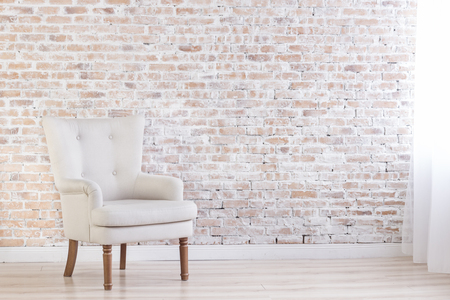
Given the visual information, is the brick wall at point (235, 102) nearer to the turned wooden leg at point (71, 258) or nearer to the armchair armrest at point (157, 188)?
the armchair armrest at point (157, 188)

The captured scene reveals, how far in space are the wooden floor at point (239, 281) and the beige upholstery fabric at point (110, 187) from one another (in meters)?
0.29

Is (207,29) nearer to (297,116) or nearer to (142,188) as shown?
(297,116)

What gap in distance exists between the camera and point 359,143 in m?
3.34

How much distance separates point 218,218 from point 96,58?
1434 mm

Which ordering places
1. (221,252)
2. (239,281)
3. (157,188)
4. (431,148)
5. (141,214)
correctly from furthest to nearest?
(221,252), (431,148), (157,188), (239,281), (141,214)

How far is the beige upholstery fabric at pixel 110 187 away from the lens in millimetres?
2453

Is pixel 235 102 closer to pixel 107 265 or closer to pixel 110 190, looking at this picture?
pixel 110 190

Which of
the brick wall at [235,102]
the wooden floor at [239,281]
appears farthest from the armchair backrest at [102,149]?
the wooden floor at [239,281]

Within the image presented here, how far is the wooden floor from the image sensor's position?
2422mm

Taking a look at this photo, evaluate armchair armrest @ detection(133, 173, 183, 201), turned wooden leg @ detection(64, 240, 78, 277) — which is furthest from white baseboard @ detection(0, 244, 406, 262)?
armchair armrest @ detection(133, 173, 183, 201)

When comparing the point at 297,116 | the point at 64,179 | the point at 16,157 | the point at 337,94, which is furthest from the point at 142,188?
the point at 337,94

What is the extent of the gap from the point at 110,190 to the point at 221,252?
0.91 metres

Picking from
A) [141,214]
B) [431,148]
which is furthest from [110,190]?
[431,148]

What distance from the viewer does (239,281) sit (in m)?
2.68
